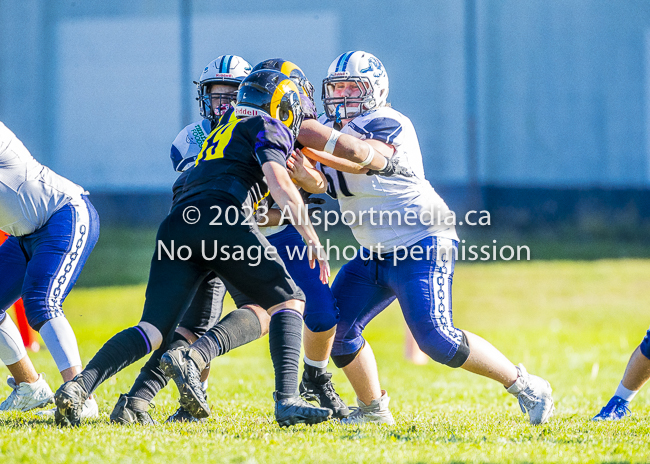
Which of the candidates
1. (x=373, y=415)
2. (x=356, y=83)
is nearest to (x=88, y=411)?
(x=373, y=415)

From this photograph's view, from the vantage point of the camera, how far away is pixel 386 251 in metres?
4.12

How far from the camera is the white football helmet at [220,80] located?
4543 millimetres

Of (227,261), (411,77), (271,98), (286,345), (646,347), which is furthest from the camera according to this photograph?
(411,77)

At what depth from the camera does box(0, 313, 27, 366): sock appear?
4.29 m

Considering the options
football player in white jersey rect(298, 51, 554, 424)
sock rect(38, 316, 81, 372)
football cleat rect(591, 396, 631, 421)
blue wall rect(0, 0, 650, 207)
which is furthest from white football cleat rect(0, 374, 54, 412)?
blue wall rect(0, 0, 650, 207)

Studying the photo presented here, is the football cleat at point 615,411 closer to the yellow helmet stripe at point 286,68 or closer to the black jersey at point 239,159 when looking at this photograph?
the black jersey at point 239,159

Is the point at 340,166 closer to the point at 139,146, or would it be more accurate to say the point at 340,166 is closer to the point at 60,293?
the point at 60,293

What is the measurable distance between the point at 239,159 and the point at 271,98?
35 centimetres

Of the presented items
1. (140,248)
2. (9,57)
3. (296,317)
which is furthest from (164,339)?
(9,57)

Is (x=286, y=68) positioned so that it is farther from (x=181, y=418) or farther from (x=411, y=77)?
(x=411, y=77)

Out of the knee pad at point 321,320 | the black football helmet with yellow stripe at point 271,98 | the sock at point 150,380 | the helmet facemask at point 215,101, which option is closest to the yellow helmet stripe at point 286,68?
the black football helmet with yellow stripe at point 271,98

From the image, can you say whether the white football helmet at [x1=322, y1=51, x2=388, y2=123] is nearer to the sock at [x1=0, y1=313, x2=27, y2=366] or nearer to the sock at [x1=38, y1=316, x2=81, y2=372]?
the sock at [x1=38, y1=316, x2=81, y2=372]

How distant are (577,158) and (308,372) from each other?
15.4m

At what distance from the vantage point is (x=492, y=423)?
165 inches
